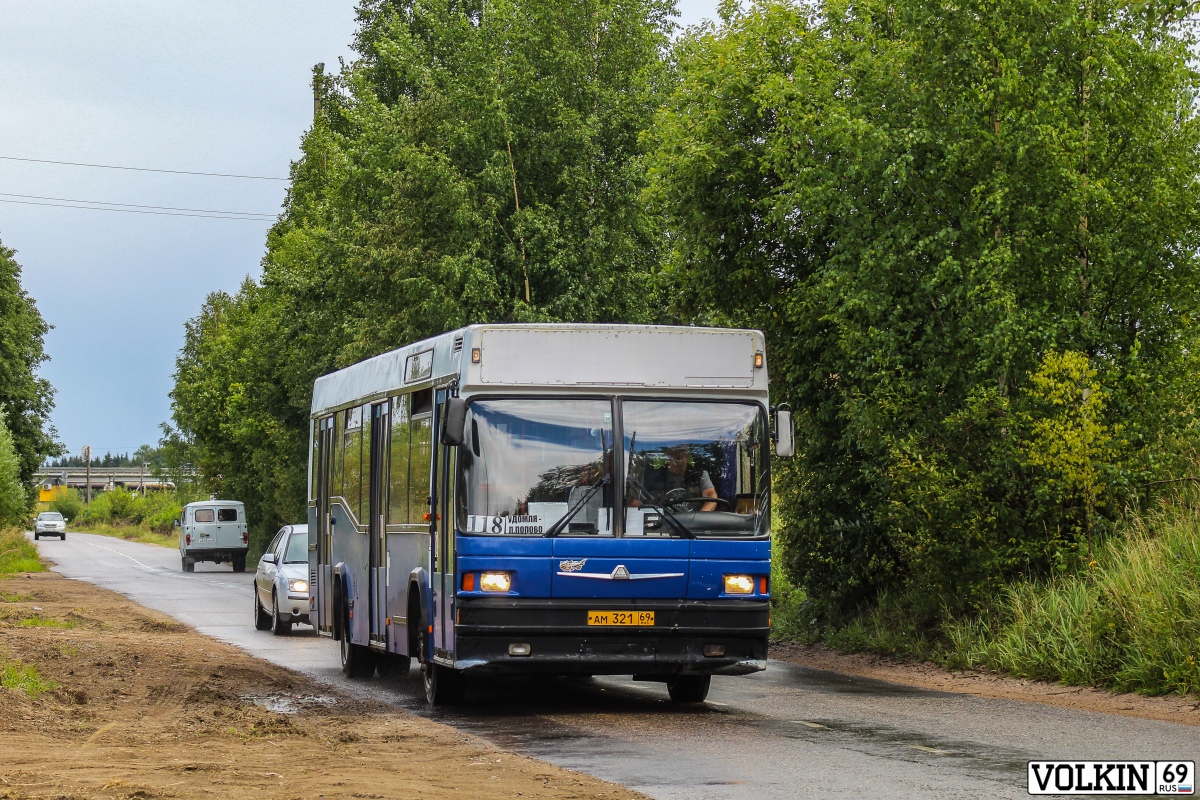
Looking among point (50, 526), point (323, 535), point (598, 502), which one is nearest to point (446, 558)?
point (598, 502)

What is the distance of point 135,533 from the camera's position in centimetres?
11894

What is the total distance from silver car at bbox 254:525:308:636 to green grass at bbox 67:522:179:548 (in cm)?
6951

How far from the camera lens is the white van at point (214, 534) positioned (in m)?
55.1

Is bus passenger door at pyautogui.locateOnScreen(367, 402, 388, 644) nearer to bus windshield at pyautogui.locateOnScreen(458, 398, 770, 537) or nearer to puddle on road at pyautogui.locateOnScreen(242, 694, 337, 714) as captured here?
puddle on road at pyautogui.locateOnScreen(242, 694, 337, 714)

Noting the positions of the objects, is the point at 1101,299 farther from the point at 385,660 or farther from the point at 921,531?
the point at 385,660

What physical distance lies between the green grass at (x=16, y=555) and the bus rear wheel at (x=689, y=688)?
3752 cm

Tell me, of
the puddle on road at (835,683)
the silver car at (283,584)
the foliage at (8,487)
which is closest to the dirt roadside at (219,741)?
the puddle on road at (835,683)

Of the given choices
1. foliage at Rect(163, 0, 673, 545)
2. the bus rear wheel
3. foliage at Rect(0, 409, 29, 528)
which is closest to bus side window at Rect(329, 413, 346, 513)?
the bus rear wheel

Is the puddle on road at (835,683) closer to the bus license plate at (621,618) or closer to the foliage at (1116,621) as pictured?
the foliage at (1116,621)

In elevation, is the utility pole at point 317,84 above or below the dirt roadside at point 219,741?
above

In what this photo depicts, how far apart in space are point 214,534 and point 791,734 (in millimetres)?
46727

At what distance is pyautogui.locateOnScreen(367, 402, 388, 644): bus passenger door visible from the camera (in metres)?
15.0

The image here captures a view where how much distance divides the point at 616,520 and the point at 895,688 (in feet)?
14.1

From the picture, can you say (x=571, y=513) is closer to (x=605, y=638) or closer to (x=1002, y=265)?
(x=605, y=638)
